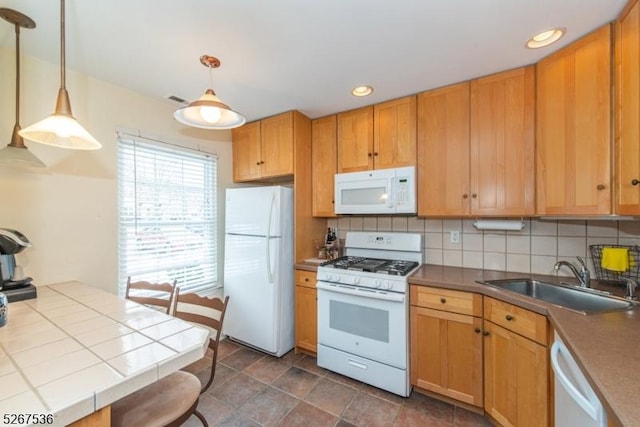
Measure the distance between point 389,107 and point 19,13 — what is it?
7.81ft

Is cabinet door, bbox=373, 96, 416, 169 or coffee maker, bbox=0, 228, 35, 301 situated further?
cabinet door, bbox=373, 96, 416, 169

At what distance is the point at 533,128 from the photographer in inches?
70.4

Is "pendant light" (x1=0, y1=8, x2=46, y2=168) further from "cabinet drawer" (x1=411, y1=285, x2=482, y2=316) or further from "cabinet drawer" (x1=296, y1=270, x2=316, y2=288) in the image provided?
"cabinet drawer" (x1=411, y1=285, x2=482, y2=316)

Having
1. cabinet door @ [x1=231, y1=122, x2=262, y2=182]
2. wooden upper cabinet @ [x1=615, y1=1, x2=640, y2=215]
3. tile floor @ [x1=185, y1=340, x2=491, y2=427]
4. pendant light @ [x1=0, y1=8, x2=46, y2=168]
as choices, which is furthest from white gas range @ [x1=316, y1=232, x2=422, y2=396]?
pendant light @ [x1=0, y1=8, x2=46, y2=168]

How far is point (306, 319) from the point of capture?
249 cm

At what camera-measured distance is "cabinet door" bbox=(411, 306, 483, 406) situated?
174 centimetres

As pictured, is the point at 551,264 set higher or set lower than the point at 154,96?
lower

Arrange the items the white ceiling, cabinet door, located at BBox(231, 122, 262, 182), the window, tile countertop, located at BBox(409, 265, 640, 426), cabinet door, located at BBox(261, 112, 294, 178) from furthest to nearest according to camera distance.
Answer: cabinet door, located at BBox(231, 122, 262, 182)
cabinet door, located at BBox(261, 112, 294, 178)
the window
the white ceiling
tile countertop, located at BBox(409, 265, 640, 426)

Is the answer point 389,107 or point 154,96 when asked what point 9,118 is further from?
point 389,107

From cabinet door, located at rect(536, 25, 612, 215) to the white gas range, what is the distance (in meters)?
1.03

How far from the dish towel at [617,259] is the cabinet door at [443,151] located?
784 millimetres

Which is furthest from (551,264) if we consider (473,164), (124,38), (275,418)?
(124,38)

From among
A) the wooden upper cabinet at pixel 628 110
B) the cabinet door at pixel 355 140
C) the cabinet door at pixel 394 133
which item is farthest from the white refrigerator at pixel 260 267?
the wooden upper cabinet at pixel 628 110

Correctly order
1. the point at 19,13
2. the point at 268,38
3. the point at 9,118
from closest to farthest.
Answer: the point at 19,13 → the point at 268,38 → the point at 9,118
